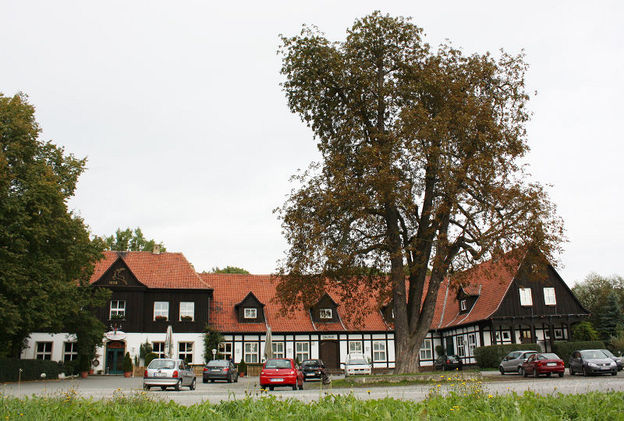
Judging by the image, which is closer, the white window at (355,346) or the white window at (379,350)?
the white window at (355,346)

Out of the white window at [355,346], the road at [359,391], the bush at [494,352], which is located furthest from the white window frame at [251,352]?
the road at [359,391]

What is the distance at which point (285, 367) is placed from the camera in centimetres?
2589

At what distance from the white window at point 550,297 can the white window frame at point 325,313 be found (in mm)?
16491

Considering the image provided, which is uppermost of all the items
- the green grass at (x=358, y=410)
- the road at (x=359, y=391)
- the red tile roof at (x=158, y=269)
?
the red tile roof at (x=158, y=269)

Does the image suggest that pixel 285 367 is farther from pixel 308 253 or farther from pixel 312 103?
pixel 312 103

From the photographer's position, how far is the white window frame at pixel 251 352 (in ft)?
145

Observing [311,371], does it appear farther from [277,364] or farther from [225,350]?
[225,350]

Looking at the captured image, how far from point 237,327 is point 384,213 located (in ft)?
70.3

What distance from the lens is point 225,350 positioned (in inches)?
1737

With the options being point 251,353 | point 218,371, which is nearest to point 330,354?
point 251,353

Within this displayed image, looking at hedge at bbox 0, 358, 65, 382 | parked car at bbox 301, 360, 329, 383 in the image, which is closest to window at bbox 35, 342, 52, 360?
hedge at bbox 0, 358, 65, 382

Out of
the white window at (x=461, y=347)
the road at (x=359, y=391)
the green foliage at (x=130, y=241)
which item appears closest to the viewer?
the road at (x=359, y=391)

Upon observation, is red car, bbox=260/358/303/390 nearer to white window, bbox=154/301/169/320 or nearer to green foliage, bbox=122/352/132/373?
green foliage, bbox=122/352/132/373

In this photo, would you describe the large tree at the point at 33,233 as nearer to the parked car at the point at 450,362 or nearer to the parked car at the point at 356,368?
the parked car at the point at 356,368
